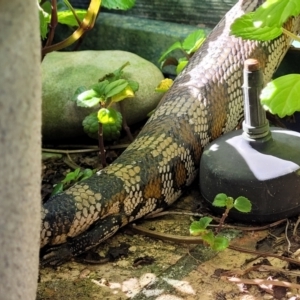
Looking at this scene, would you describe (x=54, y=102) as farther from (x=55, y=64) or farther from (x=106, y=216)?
(x=106, y=216)

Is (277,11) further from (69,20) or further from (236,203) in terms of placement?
(69,20)

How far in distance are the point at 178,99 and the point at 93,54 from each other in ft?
2.28

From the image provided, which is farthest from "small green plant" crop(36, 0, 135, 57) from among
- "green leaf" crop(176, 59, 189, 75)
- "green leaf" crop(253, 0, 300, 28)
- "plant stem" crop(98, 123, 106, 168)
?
"green leaf" crop(253, 0, 300, 28)

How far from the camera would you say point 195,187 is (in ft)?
7.46

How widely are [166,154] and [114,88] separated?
11.8 inches

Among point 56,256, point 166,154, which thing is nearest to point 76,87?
point 166,154

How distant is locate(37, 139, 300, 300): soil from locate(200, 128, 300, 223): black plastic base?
0.06m

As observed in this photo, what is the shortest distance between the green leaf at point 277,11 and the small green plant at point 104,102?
3.97ft

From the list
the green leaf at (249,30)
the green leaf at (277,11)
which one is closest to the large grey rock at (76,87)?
the green leaf at (249,30)

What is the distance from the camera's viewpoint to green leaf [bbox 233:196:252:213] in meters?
1.75

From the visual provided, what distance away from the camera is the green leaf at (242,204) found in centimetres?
175

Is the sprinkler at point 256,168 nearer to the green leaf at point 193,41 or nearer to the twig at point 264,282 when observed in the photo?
the twig at point 264,282

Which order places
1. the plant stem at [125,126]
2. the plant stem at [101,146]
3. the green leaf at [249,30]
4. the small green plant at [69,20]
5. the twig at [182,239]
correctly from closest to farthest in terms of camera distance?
the green leaf at [249,30]
the twig at [182,239]
the small green plant at [69,20]
the plant stem at [101,146]
the plant stem at [125,126]

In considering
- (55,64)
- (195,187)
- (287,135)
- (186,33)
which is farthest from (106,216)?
(186,33)
